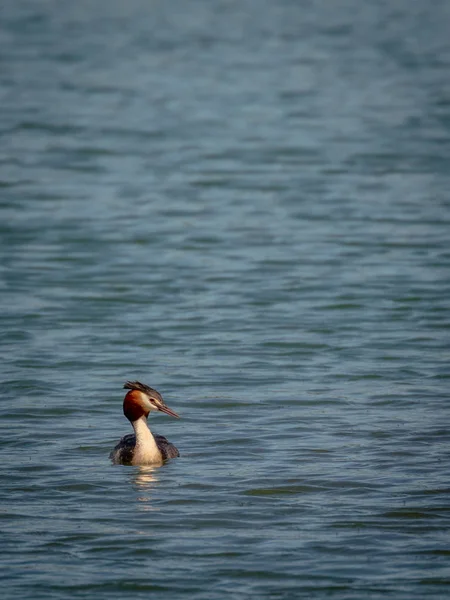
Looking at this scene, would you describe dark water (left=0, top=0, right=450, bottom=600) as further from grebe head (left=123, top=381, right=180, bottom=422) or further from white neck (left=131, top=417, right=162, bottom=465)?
grebe head (left=123, top=381, right=180, bottom=422)

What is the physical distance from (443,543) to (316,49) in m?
31.7

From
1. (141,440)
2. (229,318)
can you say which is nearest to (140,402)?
(141,440)

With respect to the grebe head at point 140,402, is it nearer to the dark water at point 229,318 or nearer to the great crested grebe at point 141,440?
the great crested grebe at point 141,440

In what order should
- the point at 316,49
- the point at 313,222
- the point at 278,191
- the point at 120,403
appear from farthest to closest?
the point at 316,49
the point at 278,191
the point at 313,222
the point at 120,403

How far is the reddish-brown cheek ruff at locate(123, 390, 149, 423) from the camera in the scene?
450 inches

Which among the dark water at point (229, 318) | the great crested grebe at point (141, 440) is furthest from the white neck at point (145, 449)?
the dark water at point (229, 318)

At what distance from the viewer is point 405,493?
34.0ft

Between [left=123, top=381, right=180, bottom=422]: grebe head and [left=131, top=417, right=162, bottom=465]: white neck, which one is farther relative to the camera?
[left=123, top=381, right=180, bottom=422]: grebe head

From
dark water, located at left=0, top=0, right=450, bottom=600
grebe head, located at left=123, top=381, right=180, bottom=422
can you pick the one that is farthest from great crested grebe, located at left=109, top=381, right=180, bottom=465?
dark water, located at left=0, top=0, right=450, bottom=600

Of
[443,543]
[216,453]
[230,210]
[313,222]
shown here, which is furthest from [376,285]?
[443,543]

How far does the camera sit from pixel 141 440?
440 inches

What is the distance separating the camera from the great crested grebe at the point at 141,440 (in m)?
11.2

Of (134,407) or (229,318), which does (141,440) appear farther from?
(229,318)

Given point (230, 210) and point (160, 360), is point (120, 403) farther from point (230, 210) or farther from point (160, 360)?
point (230, 210)
